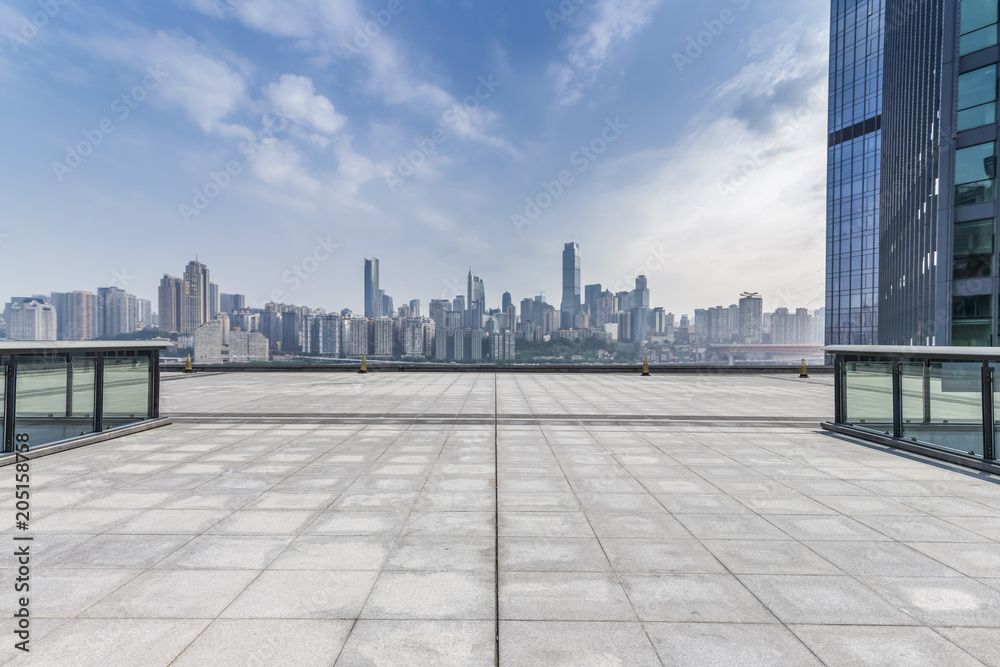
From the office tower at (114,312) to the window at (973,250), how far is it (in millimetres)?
120580

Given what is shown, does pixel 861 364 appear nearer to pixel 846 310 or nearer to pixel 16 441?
pixel 16 441

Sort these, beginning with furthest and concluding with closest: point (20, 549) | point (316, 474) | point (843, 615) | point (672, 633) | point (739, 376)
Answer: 1. point (739, 376)
2. point (316, 474)
3. point (20, 549)
4. point (843, 615)
5. point (672, 633)

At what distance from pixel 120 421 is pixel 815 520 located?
13.5 meters

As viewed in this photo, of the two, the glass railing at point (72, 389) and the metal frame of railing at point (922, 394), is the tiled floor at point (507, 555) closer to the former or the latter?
the metal frame of railing at point (922, 394)

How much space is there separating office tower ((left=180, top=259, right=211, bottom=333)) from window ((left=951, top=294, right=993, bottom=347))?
126769mm

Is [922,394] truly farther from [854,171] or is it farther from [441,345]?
[441,345]

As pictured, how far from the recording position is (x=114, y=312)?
90312 mm

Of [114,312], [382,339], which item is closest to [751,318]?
[382,339]

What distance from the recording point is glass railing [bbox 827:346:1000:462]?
22.8ft

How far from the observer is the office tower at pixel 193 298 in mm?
105375

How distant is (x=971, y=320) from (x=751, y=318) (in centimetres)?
13173

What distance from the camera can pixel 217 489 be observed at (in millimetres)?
5953

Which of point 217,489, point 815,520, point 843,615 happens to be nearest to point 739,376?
point 815,520

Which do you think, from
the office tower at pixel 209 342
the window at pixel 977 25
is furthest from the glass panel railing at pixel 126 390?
the office tower at pixel 209 342
